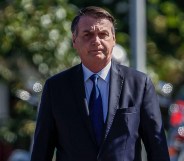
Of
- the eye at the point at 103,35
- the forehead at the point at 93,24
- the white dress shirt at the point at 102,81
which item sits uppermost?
the forehead at the point at 93,24

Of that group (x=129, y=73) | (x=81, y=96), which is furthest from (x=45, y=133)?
(x=129, y=73)

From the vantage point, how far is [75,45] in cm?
573

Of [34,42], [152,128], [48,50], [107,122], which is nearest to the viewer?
[107,122]

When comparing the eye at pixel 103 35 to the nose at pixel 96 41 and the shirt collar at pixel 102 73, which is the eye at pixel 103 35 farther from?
the shirt collar at pixel 102 73

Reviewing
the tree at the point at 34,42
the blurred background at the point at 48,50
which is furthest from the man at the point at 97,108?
the tree at the point at 34,42

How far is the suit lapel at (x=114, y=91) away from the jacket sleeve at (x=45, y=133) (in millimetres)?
338

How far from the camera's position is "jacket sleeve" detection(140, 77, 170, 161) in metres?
5.68

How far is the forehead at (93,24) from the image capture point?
18.4 ft

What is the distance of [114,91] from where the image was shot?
566 centimetres

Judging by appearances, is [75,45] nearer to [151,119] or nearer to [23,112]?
[151,119]

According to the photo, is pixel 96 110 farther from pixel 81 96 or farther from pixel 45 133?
pixel 45 133

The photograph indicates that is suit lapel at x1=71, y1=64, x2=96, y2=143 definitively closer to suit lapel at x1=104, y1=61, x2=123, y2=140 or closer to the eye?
suit lapel at x1=104, y1=61, x2=123, y2=140

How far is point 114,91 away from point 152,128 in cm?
28

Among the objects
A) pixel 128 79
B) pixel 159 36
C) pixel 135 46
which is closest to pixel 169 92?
pixel 159 36
